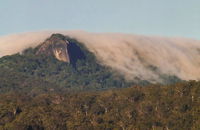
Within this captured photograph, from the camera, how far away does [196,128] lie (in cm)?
19650
